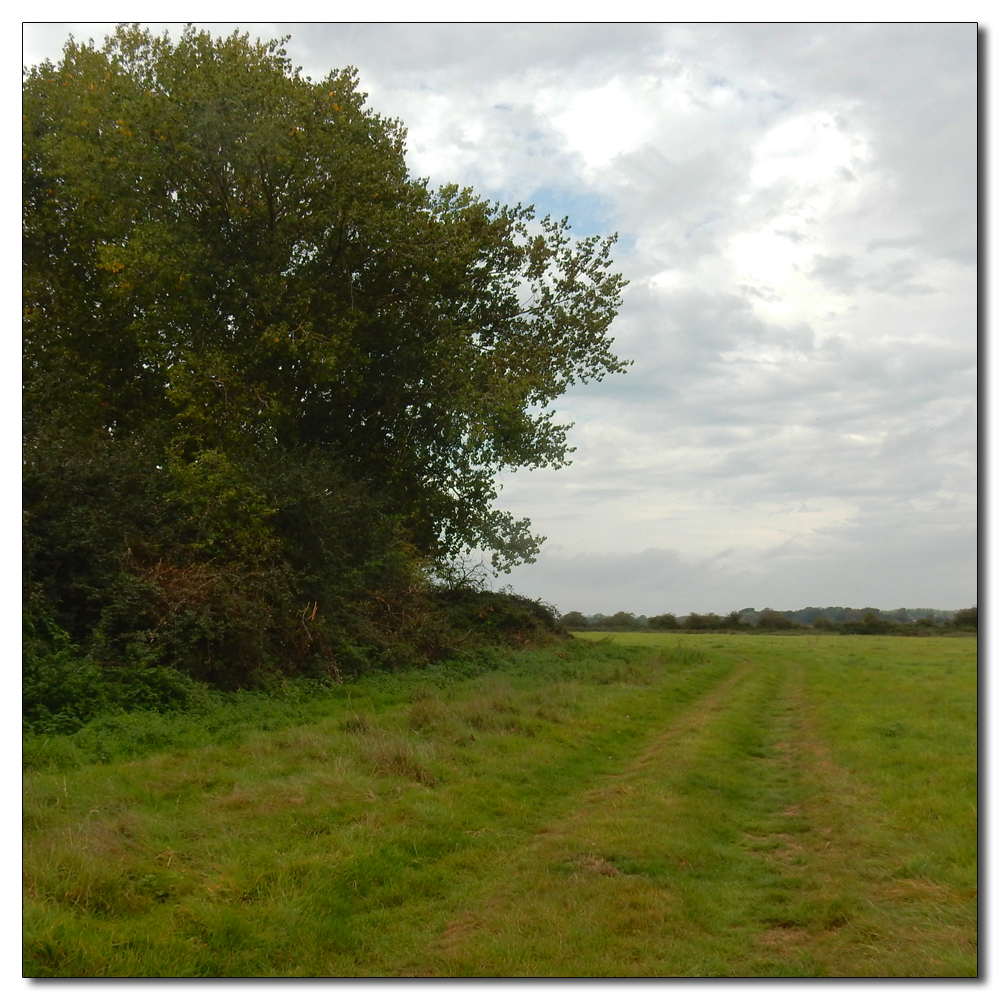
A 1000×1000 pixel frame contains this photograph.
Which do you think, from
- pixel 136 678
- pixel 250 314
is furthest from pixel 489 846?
pixel 250 314

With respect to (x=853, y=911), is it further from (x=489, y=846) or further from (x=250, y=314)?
(x=250, y=314)

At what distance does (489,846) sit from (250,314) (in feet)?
58.7

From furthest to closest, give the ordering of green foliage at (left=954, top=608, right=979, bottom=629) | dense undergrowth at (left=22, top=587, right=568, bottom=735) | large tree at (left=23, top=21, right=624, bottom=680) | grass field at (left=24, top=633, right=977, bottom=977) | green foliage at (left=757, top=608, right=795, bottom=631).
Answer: green foliage at (left=757, top=608, right=795, bottom=631) < large tree at (left=23, top=21, right=624, bottom=680) < dense undergrowth at (left=22, top=587, right=568, bottom=735) < green foliage at (left=954, top=608, right=979, bottom=629) < grass field at (left=24, top=633, right=977, bottom=977)

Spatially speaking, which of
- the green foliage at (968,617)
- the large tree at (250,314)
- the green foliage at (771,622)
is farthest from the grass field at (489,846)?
the green foliage at (771,622)

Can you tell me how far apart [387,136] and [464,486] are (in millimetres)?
11958

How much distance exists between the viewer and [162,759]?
1113cm

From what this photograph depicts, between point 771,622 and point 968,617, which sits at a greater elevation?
point 968,617

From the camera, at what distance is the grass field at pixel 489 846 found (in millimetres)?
6137

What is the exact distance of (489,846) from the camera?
29.2 ft

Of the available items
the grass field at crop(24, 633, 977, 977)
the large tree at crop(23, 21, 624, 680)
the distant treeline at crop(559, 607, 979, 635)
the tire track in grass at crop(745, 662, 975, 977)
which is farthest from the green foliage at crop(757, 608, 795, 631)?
the tire track in grass at crop(745, 662, 975, 977)

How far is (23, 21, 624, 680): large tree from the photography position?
64.6ft

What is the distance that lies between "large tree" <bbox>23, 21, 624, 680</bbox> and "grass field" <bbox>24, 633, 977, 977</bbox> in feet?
20.3

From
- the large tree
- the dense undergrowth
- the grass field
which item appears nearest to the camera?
the grass field

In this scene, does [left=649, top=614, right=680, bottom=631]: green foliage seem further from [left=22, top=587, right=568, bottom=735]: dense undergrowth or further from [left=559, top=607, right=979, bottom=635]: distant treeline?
[left=22, top=587, right=568, bottom=735]: dense undergrowth
